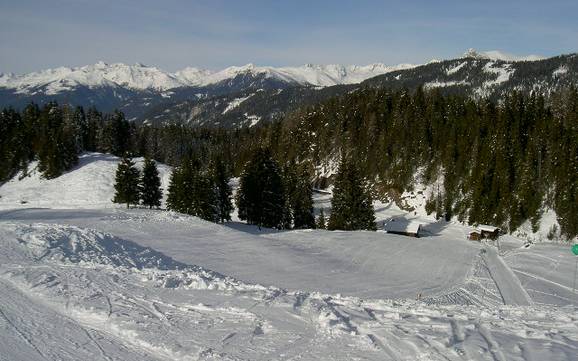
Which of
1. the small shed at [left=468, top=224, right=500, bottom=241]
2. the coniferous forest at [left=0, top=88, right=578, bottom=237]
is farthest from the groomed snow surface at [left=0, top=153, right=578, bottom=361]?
the small shed at [left=468, top=224, right=500, bottom=241]

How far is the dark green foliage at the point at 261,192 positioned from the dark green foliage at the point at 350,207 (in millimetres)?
8598

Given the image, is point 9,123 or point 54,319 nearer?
point 54,319

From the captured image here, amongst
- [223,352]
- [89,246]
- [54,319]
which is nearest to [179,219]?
[89,246]

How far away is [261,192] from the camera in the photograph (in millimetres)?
58219

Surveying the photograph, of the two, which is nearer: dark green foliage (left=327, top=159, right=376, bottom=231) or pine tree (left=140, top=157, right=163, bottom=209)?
dark green foliage (left=327, top=159, right=376, bottom=231)

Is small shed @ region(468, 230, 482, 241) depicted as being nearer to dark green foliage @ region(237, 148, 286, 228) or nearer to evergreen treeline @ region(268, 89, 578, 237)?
evergreen treeline @ region(268, 89, 578, 237)

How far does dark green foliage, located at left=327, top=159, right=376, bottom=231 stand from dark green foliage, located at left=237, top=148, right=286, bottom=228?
8.60 metres

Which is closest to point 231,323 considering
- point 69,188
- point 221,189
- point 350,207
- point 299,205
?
point 221,189

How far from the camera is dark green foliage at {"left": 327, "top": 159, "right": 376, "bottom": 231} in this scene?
61406mm

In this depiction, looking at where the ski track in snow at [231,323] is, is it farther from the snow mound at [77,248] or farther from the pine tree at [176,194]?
Answer: the pine tree at [176,194]

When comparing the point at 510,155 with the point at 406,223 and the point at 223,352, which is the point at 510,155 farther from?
the point at 223,352

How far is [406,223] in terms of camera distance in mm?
71125

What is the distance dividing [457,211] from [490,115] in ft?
86.9

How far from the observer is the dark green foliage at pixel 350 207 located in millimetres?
61406
